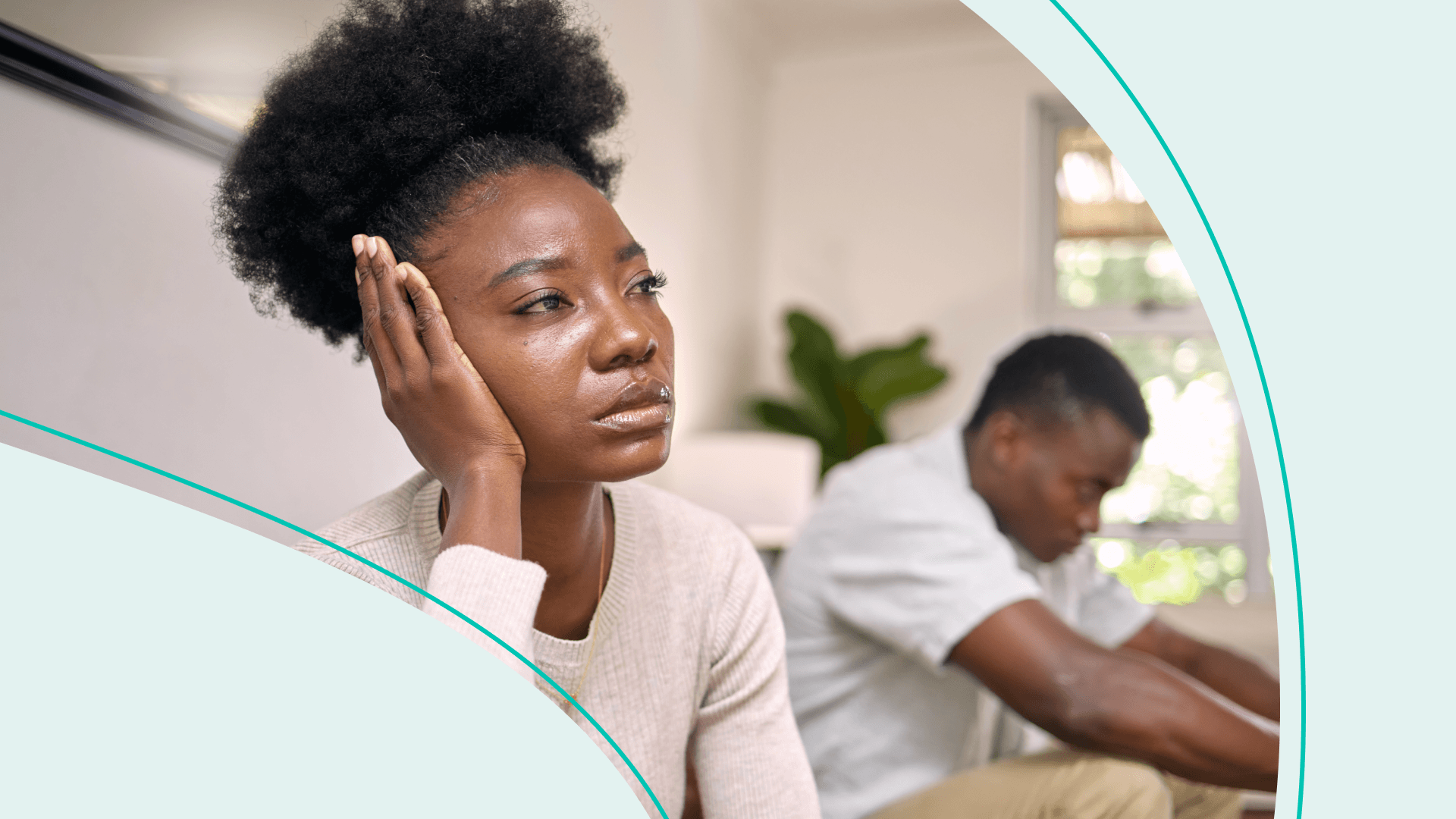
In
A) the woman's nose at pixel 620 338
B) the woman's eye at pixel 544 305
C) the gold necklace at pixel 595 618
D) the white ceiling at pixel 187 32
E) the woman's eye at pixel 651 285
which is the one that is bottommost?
the gold necklace at pixel 595 618

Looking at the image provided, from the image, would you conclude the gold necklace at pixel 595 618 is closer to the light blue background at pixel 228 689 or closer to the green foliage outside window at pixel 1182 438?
the light blue background at pixel 228 689

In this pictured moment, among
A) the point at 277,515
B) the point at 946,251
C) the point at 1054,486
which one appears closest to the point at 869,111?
the point at 946,251

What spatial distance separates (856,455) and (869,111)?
31 centimetres

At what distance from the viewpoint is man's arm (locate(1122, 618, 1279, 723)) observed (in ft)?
2.03

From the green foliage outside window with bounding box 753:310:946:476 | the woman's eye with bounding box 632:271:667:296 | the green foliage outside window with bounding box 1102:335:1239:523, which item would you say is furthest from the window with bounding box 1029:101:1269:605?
the woman's eye with bounding box 632:271:667:296

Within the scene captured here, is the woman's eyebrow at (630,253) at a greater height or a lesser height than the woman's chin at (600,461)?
→ greater

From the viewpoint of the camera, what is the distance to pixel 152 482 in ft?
1.09

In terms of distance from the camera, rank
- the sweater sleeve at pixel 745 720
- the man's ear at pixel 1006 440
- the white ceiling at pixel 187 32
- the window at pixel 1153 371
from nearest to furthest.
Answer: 1. the white ceiling at pixel 187 32
2. the sweater sleeve at pixel 745 720
3. the window at pixel 1153 371
4. the man's ear at pixel 1006 440

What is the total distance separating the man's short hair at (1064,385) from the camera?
558 mm

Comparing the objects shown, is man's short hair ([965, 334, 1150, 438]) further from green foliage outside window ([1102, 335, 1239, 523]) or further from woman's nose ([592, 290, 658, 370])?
woman's nose ([592, 290, 658, 370])

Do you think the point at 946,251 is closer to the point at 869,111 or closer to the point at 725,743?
the point at 869,111

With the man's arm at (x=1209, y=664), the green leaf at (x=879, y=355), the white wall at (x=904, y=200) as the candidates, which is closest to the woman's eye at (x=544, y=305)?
the white wall at (x=904, y=200)

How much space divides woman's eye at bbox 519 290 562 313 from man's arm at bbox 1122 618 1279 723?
19.5 inches

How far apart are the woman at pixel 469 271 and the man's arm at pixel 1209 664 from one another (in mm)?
456
